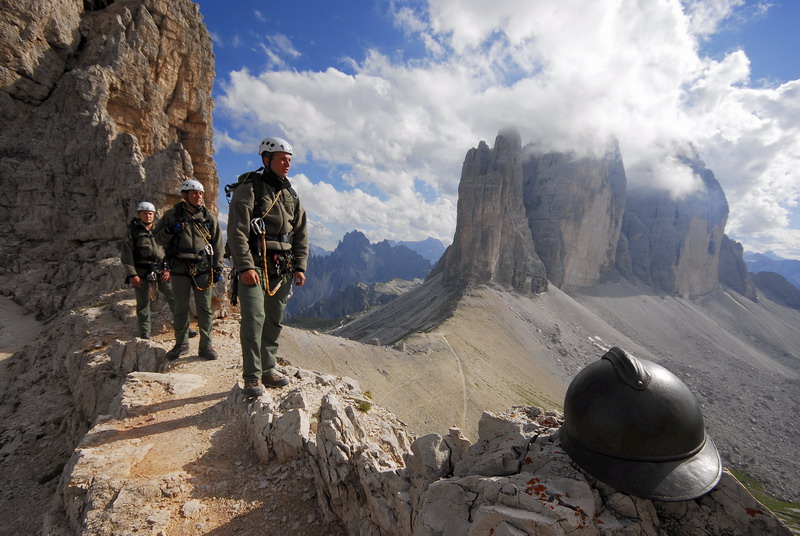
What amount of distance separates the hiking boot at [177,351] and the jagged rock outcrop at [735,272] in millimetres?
190500

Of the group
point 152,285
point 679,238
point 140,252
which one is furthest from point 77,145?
point 679,238

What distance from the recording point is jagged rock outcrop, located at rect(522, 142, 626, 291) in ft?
345

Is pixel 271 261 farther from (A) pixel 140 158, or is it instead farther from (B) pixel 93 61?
(B) pixel 93 61

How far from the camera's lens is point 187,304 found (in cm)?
882

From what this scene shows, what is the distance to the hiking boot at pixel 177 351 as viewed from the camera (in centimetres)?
865

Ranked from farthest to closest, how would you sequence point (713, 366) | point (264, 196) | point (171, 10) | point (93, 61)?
point (713, 366) → point (171, 10) → point (93, 61) → point (264, 196)

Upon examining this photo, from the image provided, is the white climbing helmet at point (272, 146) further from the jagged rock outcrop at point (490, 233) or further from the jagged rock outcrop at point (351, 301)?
the jagged rock outcrop at point (351, 301)

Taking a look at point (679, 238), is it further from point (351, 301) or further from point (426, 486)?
point (426, 486)

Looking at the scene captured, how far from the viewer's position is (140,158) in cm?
2298

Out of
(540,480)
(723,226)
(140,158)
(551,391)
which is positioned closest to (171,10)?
(140,158)

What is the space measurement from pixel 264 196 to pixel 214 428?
4.11 meters

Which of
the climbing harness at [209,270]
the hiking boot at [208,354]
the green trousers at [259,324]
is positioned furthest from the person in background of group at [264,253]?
the climbing harness at [209,270]

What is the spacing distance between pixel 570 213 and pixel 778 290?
132539mm

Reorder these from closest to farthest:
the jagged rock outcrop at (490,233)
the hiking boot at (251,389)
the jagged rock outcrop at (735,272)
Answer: the hiking boot at (251,389) → the jagged rock outcrop at (490,233) → the jagged rock outcrop at (735,272)
